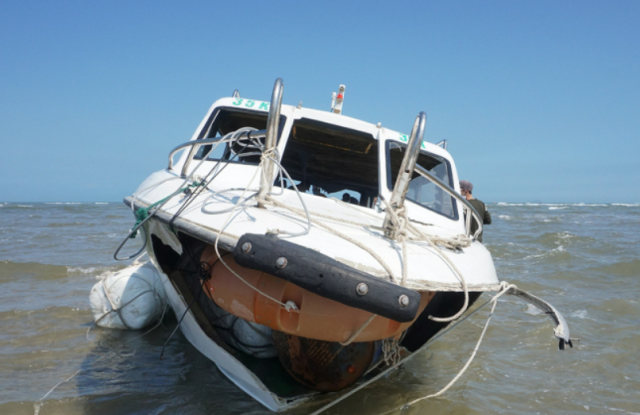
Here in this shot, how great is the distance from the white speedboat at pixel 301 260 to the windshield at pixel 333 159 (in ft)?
0.82

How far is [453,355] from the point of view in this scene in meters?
4.57

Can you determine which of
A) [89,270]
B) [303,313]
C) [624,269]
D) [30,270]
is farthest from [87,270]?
[624,269]

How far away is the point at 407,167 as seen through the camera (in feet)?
8.16

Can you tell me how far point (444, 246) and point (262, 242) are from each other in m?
1.31

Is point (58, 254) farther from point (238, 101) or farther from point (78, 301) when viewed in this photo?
point (238, 101)

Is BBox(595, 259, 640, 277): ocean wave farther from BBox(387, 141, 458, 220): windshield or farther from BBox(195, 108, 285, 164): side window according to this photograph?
BBox(195, 108, 285, 164): side window

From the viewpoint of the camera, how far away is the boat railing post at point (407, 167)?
2469mm

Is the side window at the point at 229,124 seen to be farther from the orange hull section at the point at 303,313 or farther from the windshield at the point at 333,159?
the orange hull section at the point at 303,313

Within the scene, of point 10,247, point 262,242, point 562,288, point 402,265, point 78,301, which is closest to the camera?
point 262,242

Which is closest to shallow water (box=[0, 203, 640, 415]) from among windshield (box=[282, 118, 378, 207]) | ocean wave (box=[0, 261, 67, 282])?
ocean wave (box=[0, 261, 67, 282])

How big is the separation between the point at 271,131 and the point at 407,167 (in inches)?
30.8

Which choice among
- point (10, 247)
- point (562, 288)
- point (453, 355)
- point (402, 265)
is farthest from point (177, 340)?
point (10, 247)

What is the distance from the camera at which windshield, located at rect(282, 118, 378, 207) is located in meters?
4.64

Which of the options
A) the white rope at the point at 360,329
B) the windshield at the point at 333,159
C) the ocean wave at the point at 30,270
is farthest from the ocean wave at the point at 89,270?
the white rope at the point at 360,329
